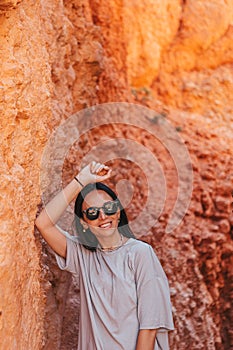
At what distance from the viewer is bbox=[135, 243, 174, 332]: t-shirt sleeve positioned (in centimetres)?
249

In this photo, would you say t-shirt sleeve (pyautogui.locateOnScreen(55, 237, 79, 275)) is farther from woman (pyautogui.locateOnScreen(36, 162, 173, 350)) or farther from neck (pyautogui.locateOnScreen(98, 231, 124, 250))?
neck (pyautogui.locateOnScreen(98, 231, 124, 250))

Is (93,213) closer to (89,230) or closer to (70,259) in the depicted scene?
(89,230)

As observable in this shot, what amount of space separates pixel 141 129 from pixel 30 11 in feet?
12.5

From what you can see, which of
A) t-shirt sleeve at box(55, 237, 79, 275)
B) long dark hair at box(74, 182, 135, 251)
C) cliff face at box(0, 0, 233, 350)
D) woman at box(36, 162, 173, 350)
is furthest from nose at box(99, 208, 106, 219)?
A: cliff face at box(0, 0, 233, 350)

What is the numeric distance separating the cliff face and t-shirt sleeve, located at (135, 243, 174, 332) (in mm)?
523

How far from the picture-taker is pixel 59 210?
2645 mm

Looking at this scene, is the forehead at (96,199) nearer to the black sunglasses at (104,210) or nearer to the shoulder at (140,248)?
the black sunglasses at (104,210)

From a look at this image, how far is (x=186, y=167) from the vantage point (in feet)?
21.2

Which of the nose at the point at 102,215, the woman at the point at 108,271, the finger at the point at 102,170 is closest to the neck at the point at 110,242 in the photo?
the woman at the point at 108,271

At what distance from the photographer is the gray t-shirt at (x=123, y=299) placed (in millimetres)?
2508

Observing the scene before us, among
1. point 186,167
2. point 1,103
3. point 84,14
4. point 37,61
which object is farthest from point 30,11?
point 186,167

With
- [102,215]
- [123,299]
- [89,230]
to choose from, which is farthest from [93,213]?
[123,299]

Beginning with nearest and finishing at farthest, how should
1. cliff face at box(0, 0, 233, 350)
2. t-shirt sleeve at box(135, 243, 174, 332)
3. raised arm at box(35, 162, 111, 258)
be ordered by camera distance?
cliff face at box(0, 0, 233, 350)
t-shirt sleeve at box(135, 243, 174, 332)
raised arm at box(35, 162, 111, 258)

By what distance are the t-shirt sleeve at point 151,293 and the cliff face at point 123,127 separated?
0.52 metres
